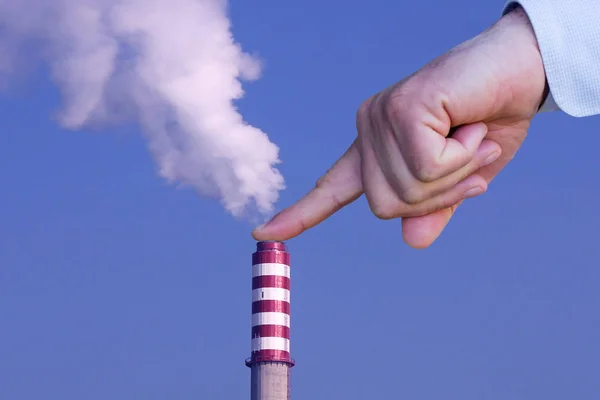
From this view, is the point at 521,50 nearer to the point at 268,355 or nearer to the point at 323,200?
the point at 323,200

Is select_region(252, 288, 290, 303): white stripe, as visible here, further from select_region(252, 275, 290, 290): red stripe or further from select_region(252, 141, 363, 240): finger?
select_region(252, 141, 363, 240): finger

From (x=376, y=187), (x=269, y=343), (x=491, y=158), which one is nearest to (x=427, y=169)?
(x=376, y=187)

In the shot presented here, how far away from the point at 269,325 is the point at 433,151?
1468 inches

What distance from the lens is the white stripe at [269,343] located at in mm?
38562

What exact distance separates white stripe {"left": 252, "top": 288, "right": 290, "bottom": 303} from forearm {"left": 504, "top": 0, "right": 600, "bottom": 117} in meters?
37.4

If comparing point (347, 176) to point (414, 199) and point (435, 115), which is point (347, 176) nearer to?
point (414, 199)

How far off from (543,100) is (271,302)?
37237 mm

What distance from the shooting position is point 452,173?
1714 millimetres

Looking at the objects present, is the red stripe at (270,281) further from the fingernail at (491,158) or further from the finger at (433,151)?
the finger at (433,151)

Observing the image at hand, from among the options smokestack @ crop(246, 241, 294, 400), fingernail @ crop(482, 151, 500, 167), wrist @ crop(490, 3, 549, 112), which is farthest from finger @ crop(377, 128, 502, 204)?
smokestack @ crop(246, 241, 294, 400)

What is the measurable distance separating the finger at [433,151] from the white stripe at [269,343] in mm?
37268

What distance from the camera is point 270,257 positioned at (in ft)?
128

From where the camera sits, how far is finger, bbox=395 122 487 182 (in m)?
1.57

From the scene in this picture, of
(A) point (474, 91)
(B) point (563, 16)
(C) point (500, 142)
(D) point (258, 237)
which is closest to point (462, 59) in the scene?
(A) point (474, 91)
